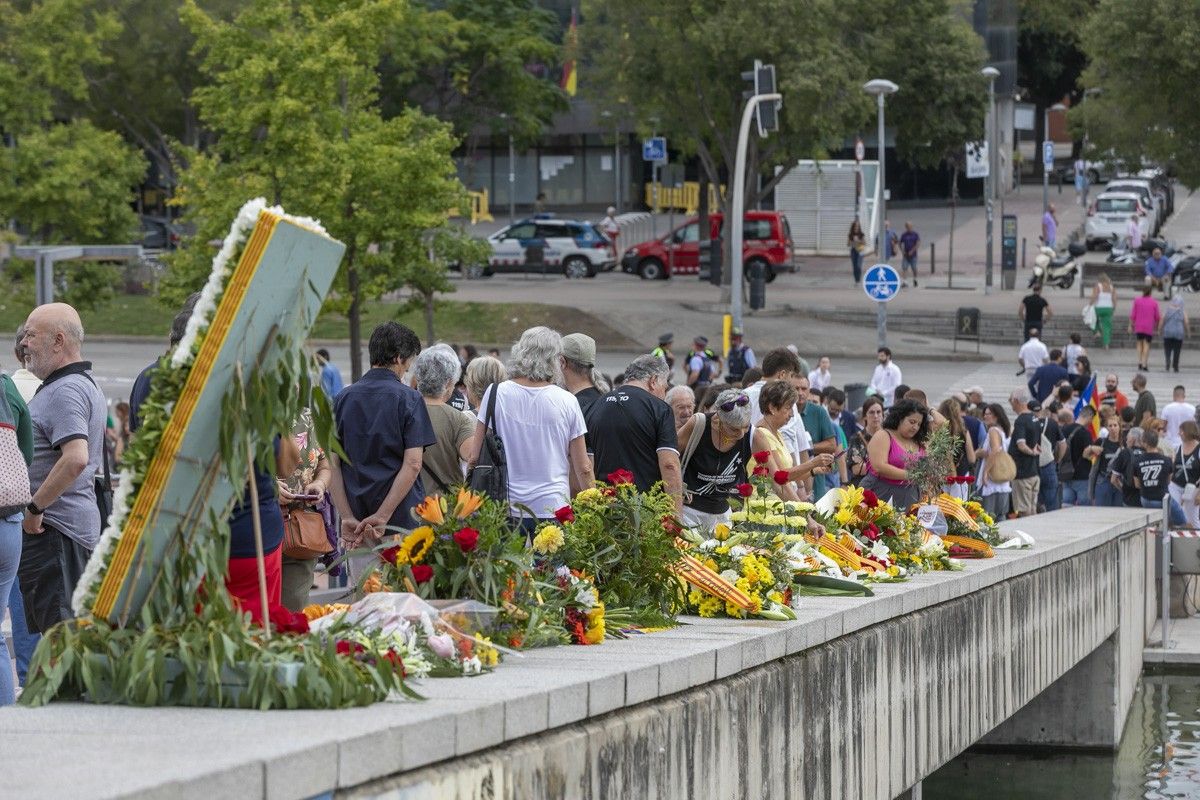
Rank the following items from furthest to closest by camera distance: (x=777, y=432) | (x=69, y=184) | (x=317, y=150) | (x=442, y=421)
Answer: (x=69, y=184) < (x=317, y=150) < (x=777, y=432) < (x=442, y=421)

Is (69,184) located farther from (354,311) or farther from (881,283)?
(881,283)

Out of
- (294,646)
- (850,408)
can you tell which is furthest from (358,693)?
(850,408)

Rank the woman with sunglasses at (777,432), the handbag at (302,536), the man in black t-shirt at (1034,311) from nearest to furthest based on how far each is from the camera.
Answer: the handbag at (302,536), the woman with sunglasses at (777,432), the man in black t-shirt at (1034,311)

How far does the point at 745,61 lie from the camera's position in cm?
4375

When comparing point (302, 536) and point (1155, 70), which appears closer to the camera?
point (302, 536)

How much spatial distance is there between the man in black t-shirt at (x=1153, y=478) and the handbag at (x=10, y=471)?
617 inches

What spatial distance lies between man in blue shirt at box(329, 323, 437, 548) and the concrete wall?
1.93 m

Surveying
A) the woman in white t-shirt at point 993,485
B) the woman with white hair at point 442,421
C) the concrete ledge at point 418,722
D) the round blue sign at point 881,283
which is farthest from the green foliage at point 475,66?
the concrete ledge at point 418,722

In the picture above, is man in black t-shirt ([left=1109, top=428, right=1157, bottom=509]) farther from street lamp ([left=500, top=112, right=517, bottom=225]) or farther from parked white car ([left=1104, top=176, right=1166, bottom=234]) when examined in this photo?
street lamp ([left=500, top=112, right=517, bottom=225])

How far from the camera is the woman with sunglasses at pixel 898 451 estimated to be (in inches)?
508

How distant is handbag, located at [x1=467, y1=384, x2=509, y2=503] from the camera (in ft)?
28.9

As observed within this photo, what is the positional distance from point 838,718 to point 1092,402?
18.4m

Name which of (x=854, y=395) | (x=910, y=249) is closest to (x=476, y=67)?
(x=910, y=249)

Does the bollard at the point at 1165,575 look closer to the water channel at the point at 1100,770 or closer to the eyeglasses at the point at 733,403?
the water channel at the point at 1100,770
